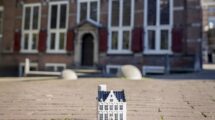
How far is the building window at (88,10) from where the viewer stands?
68.4 ft

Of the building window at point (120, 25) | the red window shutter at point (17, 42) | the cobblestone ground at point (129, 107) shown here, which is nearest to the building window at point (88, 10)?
the building window at point (120, 25)

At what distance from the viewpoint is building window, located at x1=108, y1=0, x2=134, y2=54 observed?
19.7m

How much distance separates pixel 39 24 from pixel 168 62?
10507 mm

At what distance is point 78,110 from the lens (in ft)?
17.8

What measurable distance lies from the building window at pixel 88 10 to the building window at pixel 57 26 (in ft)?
3.78

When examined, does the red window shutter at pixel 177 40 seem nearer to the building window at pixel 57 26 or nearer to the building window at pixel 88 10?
the building window at pixel 88 10

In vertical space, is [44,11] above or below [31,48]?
above

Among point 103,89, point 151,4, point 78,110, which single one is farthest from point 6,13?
point 103,89

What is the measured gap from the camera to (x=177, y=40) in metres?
18.0

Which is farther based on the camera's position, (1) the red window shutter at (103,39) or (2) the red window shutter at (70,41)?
(2) the red window shutter at (70,41)

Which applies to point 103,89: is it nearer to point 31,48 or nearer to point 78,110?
point 78,110

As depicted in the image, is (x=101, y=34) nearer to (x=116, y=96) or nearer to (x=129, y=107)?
(x=129, y=107)

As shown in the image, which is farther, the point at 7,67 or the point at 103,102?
the point at 7,67

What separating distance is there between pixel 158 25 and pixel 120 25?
103 inches
